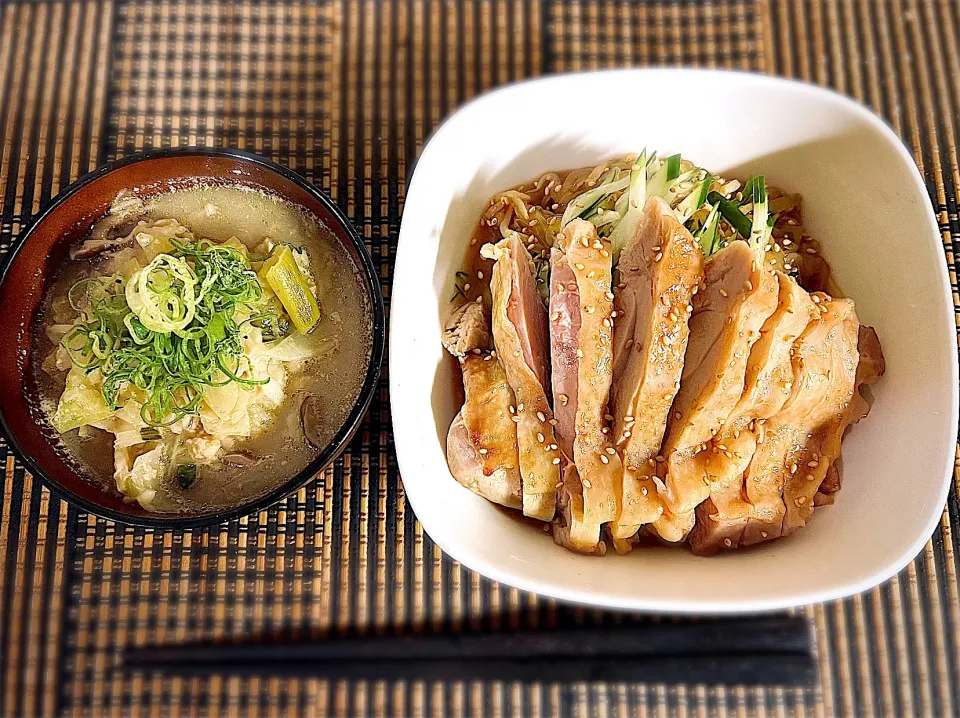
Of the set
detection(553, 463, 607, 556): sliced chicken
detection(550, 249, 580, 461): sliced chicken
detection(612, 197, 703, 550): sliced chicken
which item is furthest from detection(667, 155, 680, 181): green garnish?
detection(553, 463, 607, 556): sliced chicken

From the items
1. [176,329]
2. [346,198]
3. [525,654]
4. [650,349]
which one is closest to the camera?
[650,349]

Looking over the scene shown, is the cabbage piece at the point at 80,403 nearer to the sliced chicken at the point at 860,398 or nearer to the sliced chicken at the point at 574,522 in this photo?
the sliced chicken at the point at 574,522

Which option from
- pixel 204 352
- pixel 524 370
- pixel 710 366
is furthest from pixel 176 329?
pixel 710 366

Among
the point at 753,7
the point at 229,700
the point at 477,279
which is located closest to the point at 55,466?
the point at 229,700

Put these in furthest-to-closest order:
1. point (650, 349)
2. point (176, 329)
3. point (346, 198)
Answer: point (346, 198) < point (176, 329) < point (650, 349)

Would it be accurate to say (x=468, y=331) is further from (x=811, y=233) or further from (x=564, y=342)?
(x=811, y=233)

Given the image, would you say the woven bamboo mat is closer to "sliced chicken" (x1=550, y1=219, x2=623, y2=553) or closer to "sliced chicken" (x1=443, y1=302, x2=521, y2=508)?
"sliced chicken" (x1=443, y1=302, x2=521, y2=508)
